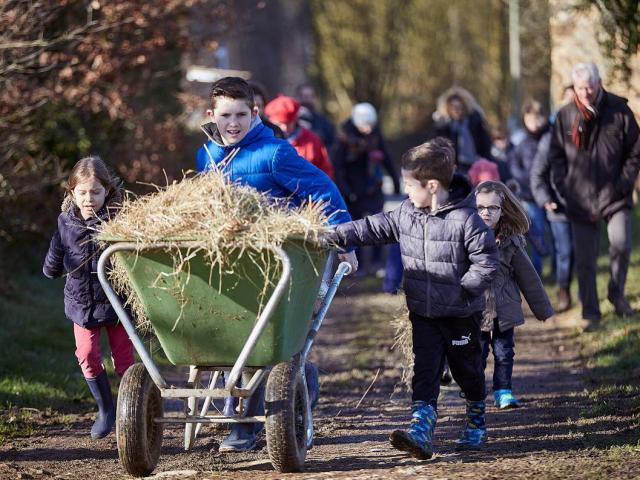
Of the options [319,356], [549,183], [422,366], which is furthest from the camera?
[549,183]

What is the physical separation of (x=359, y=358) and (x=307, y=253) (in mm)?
4410

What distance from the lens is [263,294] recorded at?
530 cm

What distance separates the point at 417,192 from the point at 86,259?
1847 millimetres

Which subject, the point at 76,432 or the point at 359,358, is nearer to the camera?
the point at 76,432

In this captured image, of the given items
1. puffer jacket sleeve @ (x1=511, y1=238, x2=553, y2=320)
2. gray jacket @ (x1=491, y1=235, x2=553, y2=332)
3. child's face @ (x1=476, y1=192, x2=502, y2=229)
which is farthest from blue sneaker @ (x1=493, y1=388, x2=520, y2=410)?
child's face @ (x1=476, y1=192, x2=502, y2=229)

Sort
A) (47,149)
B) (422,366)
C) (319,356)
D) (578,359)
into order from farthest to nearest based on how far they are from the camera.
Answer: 1. (47,149)
2. (319,356)
3. (578,359)
4. (422,366)

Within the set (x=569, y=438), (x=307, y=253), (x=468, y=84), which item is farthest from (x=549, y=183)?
(x=468, y=84)

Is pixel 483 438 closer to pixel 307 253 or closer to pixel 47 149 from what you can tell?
pixel 307 253

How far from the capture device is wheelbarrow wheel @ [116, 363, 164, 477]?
547 cm

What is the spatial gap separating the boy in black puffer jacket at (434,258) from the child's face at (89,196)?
1.43 meters

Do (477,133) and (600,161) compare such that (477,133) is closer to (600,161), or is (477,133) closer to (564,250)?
(564,250)

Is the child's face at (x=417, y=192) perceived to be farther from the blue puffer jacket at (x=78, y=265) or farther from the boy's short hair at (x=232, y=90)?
the blue puffer jacket at (x=78, y=265)

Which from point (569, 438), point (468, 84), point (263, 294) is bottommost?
point (569, 438)

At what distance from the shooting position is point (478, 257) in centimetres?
592
